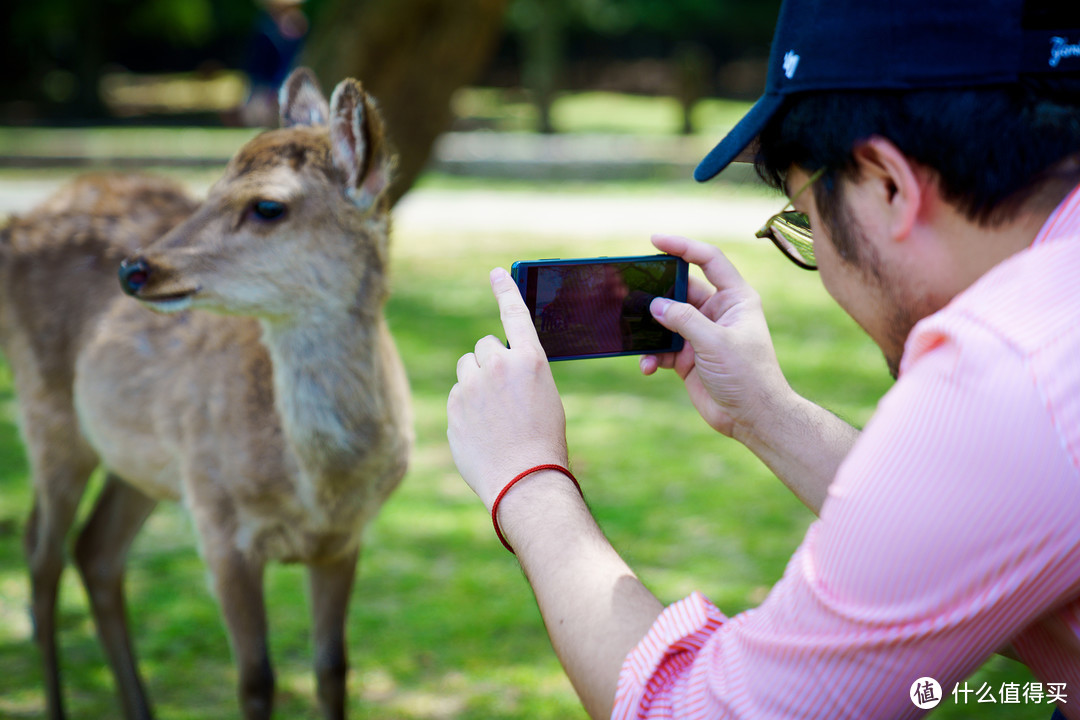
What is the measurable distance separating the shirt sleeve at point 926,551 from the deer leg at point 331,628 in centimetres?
219

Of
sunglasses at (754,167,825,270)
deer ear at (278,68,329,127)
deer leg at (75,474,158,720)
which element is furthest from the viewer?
deer ear at (278,68,329,127)

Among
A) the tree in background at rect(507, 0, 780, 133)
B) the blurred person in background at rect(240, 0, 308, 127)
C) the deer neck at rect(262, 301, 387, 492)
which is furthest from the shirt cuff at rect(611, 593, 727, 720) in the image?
the tree in background at rect(507, 0, 780, 133)

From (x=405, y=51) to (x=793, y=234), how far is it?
5.63m

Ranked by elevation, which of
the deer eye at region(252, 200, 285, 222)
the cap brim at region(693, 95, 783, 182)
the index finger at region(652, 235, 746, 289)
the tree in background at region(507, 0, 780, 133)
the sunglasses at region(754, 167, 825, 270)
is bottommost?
the tree in background at region(507, 0, 780, 133)

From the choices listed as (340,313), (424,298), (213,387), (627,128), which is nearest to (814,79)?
(340,313)

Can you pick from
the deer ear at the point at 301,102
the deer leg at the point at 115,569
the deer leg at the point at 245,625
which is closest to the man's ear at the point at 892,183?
the deer leg at the point at 245,625

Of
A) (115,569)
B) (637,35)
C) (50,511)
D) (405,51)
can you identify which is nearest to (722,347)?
(115,569)

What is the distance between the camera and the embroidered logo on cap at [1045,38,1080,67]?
1.33m

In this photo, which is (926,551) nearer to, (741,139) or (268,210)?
(741,139)

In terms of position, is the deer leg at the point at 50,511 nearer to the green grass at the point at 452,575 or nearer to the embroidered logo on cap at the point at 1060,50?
the green grass at the point at 452,575

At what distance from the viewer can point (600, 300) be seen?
6.81 feet

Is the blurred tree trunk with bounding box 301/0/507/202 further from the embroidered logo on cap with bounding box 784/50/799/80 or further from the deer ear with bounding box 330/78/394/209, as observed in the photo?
the embroidered logo on cap with bounding box 784/50/799/80

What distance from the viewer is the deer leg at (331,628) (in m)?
3.31

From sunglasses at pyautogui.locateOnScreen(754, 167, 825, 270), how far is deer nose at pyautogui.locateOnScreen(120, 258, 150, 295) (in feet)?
5.85
